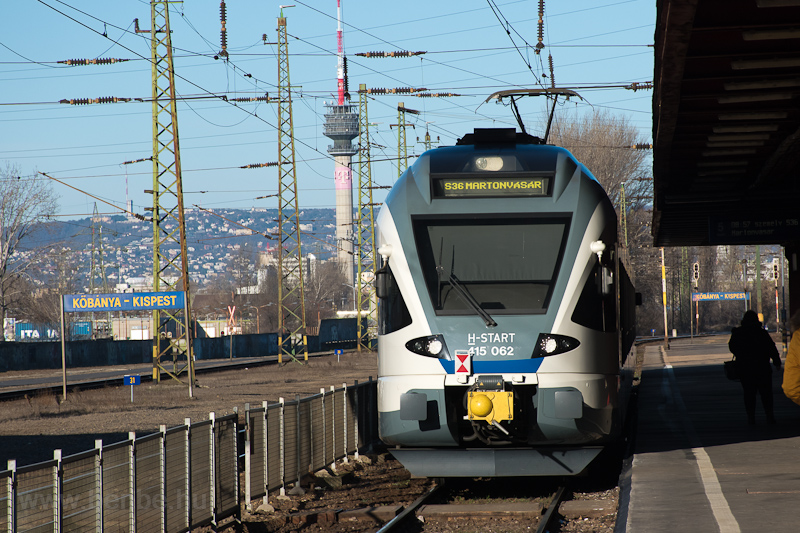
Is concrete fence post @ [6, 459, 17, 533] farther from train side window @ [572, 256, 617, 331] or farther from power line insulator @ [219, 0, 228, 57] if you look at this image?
power line insulator @ [219, 0, 228, 57]

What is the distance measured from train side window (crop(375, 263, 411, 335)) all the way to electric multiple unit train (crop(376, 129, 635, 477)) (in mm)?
14

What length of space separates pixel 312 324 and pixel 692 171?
4054 inches

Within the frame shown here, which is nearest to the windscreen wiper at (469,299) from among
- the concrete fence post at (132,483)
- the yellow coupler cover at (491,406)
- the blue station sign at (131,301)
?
the yellow coupler cover at (491,406)

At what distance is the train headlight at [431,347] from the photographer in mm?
10266

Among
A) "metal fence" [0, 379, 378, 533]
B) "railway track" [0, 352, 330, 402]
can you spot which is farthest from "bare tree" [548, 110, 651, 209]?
"metal fence" [0, 379, 378, 533]

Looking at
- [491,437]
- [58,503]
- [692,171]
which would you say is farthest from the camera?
[692,171]

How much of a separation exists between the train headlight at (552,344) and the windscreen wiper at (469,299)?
1.67 feet

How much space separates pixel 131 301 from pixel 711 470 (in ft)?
67.0

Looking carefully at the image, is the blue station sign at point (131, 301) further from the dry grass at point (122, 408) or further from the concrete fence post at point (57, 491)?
the concrete fence post at point (57, 491)

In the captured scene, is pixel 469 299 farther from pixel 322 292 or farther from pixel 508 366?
pixel 322 292

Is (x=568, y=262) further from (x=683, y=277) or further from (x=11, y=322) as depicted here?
(x=11, y=322)

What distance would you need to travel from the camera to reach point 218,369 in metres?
44.4

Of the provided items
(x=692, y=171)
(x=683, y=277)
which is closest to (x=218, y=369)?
(x=692, y=171)

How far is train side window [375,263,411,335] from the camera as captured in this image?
1052cm
